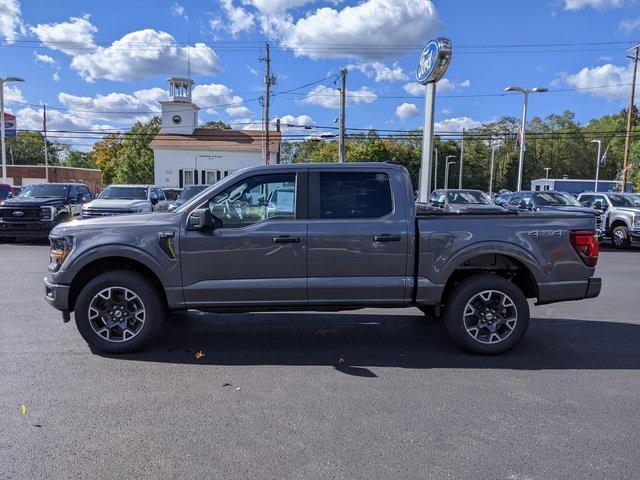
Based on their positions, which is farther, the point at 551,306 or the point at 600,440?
the point at 551,306

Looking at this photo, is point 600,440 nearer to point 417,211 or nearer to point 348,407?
point 348,407

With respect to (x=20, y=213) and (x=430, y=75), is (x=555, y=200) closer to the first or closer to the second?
Result: (x=430, y=75)

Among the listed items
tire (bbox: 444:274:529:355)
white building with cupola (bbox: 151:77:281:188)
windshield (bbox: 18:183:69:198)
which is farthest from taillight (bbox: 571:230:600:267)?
white building with cupola (bbox: 151:77:281:188)

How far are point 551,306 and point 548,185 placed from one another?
62404 millimetres

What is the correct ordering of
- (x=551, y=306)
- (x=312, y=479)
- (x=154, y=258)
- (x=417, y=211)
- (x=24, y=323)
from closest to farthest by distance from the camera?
(x=312, y=479), (x=154, y=258), (x=417, y=211), (x=24, y=323), (x=551, y=306)

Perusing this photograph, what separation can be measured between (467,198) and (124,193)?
12.6 metres

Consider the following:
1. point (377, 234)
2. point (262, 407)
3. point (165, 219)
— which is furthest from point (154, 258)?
point (377, 234)

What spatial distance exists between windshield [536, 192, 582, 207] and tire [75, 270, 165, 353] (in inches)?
597

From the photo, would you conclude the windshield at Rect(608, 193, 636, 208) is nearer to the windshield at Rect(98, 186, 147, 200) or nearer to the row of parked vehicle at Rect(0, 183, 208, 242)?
the row of parked vehicle at Rect(0, 183, 208, 242)

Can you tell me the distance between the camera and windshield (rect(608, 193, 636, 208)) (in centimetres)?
1714

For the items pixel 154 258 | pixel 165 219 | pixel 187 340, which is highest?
pixel 165 219

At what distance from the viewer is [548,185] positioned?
210ft

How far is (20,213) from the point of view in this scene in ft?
49.4

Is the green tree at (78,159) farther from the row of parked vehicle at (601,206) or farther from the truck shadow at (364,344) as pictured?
the truck shadow at (364,344)
